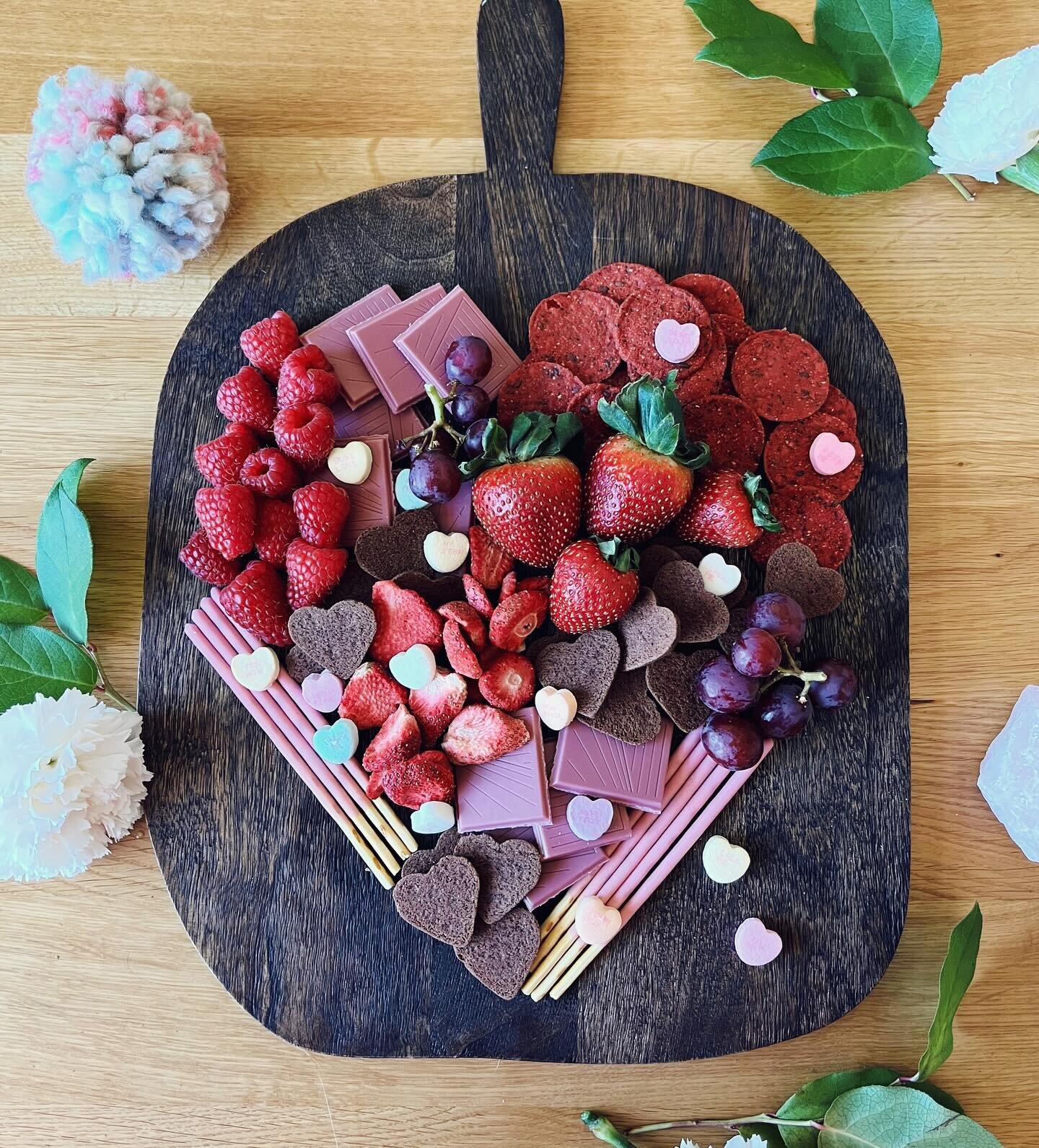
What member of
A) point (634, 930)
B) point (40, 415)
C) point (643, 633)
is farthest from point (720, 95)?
point (634, 930)

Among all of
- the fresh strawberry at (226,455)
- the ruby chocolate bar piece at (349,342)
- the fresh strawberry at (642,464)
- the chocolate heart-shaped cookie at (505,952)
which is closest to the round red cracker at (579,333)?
the fresh strawberry at (642,464)

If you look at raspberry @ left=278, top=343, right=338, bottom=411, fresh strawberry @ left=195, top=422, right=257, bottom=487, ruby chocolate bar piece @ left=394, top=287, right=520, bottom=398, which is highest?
ruby chocolate bar piece @ left=394, top=287, right=520, bottom=398

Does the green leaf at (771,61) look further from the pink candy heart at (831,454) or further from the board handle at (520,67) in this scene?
the pink candy heart at (831,454)

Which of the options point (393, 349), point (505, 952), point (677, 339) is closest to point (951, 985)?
point (505, 952)

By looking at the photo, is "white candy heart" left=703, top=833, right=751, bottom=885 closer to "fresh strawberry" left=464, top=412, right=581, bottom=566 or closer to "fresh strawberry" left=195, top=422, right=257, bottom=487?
"fresh strawberry" left=464, top=412, right=581, bottom=566

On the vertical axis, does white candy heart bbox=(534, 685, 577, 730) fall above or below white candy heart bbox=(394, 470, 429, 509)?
below

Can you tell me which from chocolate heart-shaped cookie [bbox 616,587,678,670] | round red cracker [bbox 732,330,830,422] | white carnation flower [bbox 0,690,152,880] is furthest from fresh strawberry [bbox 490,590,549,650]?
white carnation flower [bbox 0,690,152,880]
